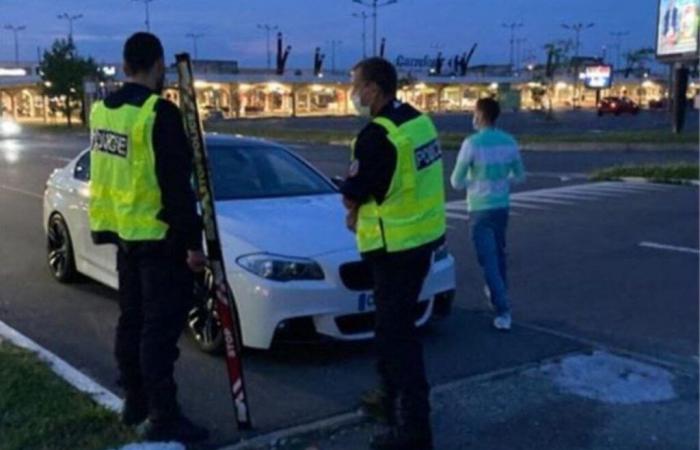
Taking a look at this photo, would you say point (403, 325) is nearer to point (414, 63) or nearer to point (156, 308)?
point (156, 308)

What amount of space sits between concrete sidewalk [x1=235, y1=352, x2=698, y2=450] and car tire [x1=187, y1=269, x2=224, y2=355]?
1.57 meters

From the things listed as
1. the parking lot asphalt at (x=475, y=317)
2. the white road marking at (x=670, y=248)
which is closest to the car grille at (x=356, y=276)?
the parking lot asphalt at (x=475, y=317)

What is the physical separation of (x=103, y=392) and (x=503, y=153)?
3.43 metres

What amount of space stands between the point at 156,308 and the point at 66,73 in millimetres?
67316

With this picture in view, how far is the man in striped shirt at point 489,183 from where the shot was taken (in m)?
6.92

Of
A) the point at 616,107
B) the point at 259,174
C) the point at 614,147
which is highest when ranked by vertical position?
the point at 259,174

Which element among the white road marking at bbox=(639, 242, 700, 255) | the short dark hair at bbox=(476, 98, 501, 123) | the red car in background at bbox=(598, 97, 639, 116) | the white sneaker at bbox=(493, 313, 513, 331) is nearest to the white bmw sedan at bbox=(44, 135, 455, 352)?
the white sneaker at bbox=(493, 313, 513, 331)

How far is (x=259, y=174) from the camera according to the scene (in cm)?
742

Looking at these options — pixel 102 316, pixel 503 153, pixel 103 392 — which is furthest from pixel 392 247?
pixel 102 316

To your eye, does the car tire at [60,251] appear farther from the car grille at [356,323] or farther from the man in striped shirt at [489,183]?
the man in striped shirt at [489,183]

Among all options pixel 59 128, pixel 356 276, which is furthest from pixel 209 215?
pixel 59 128

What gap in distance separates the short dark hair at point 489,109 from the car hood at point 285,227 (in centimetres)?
128

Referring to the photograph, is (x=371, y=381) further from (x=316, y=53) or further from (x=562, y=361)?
(x=316, y=53)

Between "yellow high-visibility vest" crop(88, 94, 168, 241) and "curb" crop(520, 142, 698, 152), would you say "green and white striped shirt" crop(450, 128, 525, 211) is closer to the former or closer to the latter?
"yellow high-visibility vest" crop(88, 94, 168, 241)
